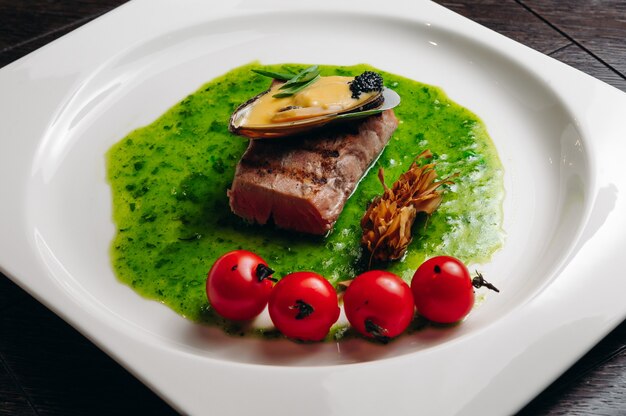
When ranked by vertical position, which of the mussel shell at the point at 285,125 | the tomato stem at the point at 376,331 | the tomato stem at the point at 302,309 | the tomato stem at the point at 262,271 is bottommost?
the tomato stem at the point at 376,331

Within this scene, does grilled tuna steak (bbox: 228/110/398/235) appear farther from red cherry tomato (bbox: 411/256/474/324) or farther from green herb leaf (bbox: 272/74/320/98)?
red cherry tomato (bbox: 411/256/474/324)

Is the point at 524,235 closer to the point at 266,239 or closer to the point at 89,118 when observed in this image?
the point at 266,239

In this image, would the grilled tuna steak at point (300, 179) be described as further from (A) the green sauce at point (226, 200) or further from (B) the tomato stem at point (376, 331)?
(B) the tomato stem at point (376, 331)

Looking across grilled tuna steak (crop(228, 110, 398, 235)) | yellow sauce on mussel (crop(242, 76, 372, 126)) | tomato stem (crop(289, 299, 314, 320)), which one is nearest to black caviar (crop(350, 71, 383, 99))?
yellow sauce on mussel (crop(242, 76, 372, 126))

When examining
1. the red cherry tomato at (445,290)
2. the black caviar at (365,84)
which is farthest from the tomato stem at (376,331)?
the black caviar at (365,84)

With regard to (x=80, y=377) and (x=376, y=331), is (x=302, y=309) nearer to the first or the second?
(x=376, y=331)
